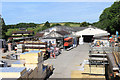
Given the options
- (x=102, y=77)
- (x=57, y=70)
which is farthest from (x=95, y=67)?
(x=57, y=70)

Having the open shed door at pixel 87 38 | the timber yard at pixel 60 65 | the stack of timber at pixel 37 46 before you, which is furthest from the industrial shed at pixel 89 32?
the stack of timber at pixel 37 46

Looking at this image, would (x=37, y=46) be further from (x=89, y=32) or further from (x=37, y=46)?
(x=89, y=32)

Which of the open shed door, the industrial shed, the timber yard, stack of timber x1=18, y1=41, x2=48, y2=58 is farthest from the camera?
the open shed door

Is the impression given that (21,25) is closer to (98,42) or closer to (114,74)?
(98,42)

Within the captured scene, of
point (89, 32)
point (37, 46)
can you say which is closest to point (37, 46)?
point (37, 46)

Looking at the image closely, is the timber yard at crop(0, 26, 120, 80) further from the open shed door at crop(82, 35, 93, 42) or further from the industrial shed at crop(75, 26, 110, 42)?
the open shed door at crop(82, 35, 93, 42)

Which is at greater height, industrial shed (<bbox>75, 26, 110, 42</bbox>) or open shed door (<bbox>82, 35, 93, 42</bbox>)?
industrial shed (<bbox>75, 26, 110, 42</bbox>)

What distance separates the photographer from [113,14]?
2905 cm

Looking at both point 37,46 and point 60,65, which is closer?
point 60,65

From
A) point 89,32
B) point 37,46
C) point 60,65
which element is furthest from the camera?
point 89,32

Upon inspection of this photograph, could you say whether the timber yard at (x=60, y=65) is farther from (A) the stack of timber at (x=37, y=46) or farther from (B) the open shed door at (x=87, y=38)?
(B) the open shed door at (x=87, y=38)

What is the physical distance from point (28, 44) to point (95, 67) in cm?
1227

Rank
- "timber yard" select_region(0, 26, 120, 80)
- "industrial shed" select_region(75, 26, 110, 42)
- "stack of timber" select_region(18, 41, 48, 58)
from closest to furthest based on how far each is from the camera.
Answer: "timber yard" select_region(0, 26, 120, 80), "stack of timber" select_region(18, 41, 48, 58), "industrial shed" select_region(75, 26, 110, 42)

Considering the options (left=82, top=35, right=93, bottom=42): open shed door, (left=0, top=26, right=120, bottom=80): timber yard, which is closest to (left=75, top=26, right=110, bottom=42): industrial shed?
(left=82, top=35, right=93, bottom=42): open shed door
